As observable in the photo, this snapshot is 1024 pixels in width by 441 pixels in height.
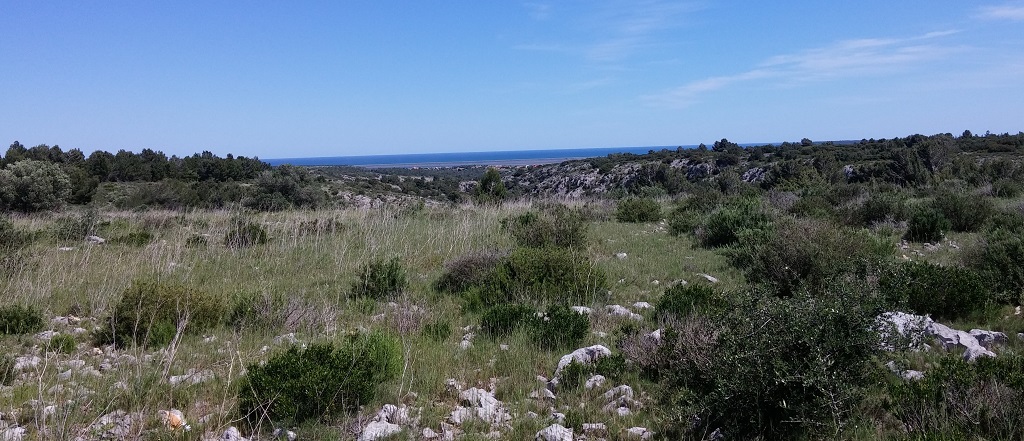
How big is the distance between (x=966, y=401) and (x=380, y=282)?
5481 mm

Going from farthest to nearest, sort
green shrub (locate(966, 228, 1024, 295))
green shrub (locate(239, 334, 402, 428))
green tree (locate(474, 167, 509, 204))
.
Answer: green tree (locate(474, 167, 509, 204))
green shrub (locate(966, 228, 1024, 295))
green shrub (locate(239, 334, 402, 428))

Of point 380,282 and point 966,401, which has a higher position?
point 966,401

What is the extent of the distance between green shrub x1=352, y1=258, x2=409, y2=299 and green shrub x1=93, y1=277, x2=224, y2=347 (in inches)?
65.1

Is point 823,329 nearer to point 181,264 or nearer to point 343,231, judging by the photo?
point 181,264

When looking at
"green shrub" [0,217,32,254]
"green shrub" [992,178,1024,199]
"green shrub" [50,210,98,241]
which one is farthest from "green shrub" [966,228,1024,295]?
"green shrub" [50,210,98,241]

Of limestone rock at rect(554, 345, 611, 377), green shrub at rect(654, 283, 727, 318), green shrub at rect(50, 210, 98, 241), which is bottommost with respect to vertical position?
limestone rock at rect(554, 345, 611, 377)

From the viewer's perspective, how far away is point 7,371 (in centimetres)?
382

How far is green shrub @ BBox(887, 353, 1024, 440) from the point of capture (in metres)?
2.94

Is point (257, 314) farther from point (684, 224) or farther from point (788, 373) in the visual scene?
point (684, 224)

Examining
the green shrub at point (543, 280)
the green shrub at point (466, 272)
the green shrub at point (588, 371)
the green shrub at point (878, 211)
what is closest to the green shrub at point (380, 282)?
the green shrub at point (466, 272)

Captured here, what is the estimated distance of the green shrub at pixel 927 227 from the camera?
9.70 meters

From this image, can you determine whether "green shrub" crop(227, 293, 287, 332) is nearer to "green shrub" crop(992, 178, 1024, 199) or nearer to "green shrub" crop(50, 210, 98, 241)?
"green shrub" crop(50, 210, 98, 241)

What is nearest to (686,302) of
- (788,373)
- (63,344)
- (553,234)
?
(788,373)

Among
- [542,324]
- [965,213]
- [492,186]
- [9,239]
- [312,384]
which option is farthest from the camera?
[492,186]
